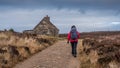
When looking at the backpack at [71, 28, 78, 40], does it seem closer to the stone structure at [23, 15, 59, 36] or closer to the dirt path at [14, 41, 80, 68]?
the dirt path at [14, 41, 80, 68]

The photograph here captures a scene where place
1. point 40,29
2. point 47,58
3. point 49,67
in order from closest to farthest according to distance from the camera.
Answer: point 49,67 < point 47,58 < point 40,29

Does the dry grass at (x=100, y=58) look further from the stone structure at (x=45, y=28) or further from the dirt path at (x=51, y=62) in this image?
the stone structure at (x=45, y=28)

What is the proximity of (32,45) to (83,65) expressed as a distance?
8.79 meters

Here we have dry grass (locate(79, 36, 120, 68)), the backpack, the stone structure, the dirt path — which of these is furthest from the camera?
the stone structure

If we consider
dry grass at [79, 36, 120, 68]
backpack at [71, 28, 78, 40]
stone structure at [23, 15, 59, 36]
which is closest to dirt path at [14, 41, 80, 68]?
dry grass at [79, 36, 120, 68]

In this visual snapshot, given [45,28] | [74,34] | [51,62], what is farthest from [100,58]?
[45,28]

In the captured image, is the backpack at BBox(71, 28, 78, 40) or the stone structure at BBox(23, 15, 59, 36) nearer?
the backpack at BBox(71, 28, 78, 40)

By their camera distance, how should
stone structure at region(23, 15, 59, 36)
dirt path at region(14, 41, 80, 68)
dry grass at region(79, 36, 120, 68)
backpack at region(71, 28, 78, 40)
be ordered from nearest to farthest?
1. dry grass at region(79, 36, 120, 68)
2. dirt path at region(14, 41, 80, 68)
3. backpack at region(71, 28, 78, 40)
4. stone structure at region(23, 15, 59, 36)

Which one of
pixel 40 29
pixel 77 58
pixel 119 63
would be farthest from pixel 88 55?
pixel 40 29

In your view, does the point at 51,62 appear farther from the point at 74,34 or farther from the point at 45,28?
the point at 45,28

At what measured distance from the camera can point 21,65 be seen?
81.9 ft

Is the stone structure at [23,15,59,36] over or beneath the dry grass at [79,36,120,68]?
over

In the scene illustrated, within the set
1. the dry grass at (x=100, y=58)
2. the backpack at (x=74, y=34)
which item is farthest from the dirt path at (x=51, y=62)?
the backpack at (x=74, y=34)

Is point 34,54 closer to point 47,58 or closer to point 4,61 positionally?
point 47,58
